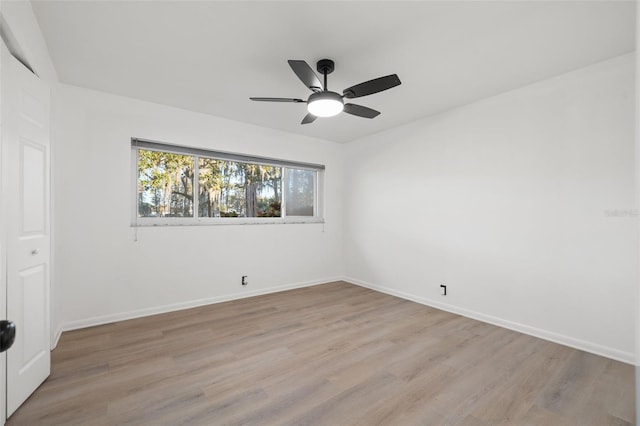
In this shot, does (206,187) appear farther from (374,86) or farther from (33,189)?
(374,86)

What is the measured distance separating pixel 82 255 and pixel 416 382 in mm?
3355

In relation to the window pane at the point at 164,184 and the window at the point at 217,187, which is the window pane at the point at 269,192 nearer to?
the window at the point at 217,187

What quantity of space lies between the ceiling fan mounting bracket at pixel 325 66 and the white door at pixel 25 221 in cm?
198

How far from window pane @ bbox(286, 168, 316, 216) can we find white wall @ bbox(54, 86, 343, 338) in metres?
0.51

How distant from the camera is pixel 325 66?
8.08ft

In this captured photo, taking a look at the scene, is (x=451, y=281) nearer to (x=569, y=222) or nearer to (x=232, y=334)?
(x=569, y=222)

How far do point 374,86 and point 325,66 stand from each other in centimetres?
51

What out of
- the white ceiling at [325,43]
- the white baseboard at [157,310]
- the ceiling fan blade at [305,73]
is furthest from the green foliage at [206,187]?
the ceiling fan blade at [305,73]

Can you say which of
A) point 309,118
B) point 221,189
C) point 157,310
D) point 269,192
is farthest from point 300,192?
point 157,310

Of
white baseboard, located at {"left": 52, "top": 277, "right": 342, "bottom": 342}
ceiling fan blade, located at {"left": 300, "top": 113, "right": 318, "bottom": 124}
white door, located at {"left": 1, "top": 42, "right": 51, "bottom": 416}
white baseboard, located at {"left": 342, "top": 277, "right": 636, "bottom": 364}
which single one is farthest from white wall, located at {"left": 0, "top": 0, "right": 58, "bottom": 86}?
Result: white baseboard, located at {"left": 342, "top": 277, "right": 636, "bottom": 364}

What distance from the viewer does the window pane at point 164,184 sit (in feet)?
11.4

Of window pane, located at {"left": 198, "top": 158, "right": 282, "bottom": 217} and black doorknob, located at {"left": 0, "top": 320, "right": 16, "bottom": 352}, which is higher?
window pane, located at {"left": 198, "top": 158, "right": 282, "bottom": 217}

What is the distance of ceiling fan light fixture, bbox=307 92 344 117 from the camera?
233 cm

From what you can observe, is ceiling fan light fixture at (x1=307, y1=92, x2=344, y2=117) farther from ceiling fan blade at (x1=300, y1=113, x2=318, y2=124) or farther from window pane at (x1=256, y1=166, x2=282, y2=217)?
window pane at (x1=256, y1=166, x2=282, y2=217)
